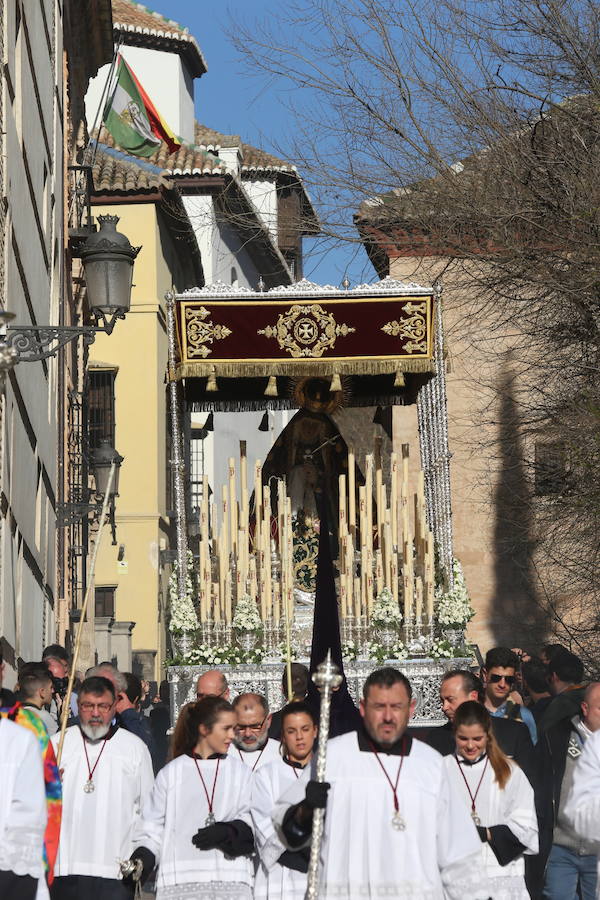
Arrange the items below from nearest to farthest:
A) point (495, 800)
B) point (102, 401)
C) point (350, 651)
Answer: point (495, 800)
point (350, 651)
point (102, 401)

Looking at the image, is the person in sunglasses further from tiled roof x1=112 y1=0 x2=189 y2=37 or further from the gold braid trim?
tiled roof x1=112 y1=0 x2=189 y2=37

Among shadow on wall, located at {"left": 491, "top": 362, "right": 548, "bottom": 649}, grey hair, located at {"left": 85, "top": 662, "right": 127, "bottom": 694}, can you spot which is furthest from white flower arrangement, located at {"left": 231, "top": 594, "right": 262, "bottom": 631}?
shadow on wall, located at {"left": 491, "top": 362, "right": 548, "bottom": 649}

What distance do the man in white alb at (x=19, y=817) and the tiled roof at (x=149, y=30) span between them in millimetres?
31942

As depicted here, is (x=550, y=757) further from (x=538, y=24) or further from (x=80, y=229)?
(x=80, y=229)

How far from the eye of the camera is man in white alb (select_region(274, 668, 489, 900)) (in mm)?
6250

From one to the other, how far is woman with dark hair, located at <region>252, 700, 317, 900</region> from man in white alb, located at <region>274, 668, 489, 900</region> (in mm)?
983

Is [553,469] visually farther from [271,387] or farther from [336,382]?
[271,387]

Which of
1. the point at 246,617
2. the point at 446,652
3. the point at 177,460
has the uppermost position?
the point at 177,460

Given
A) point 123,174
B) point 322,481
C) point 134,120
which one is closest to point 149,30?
point 134,120

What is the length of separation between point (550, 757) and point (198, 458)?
2613cm

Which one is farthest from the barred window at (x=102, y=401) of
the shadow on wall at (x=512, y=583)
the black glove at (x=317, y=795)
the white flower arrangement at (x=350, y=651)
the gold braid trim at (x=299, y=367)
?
the black glove at (x=317, y=795)

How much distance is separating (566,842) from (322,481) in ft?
25.6

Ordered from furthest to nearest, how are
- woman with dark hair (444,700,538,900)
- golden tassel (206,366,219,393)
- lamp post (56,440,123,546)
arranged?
golden tassel (206,366,219,393), lamp post (56,440,123,546), woman with dark hair (444,700,538,900)

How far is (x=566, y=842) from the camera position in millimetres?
8734
